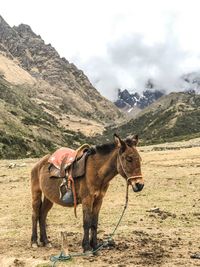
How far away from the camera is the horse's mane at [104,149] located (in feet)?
43.4

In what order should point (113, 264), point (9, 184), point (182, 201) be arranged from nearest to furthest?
point (113, 264) < point (182, 201) < point (9, 184)

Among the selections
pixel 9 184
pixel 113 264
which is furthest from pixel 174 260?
pixel 9 184

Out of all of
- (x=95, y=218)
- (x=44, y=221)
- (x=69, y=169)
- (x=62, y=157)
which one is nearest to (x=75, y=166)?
(x=69, y=169)

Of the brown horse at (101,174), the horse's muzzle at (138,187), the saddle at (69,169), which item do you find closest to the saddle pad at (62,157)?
the saddle at (69,169)

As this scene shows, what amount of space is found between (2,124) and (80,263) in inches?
3798

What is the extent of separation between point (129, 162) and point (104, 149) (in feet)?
3.82

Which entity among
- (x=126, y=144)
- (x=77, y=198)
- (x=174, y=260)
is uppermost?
(x=126, y=144)

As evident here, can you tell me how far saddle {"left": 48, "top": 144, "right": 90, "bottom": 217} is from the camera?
13.4 m

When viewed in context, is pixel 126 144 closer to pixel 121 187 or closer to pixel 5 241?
pixel 5 241

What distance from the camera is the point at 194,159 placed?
46.1 metres

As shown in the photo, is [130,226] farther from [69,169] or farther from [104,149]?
[104,149]

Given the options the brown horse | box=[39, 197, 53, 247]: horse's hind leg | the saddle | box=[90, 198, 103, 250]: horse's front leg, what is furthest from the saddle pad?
box=[39, 197, 53, 247]: horse's hind leg

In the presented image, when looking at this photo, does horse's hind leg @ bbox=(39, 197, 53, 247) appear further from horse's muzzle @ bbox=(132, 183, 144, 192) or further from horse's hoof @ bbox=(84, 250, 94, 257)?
horse's muzzle @ bbox=(132, 183, 144, 192)

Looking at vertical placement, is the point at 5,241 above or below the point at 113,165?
below
